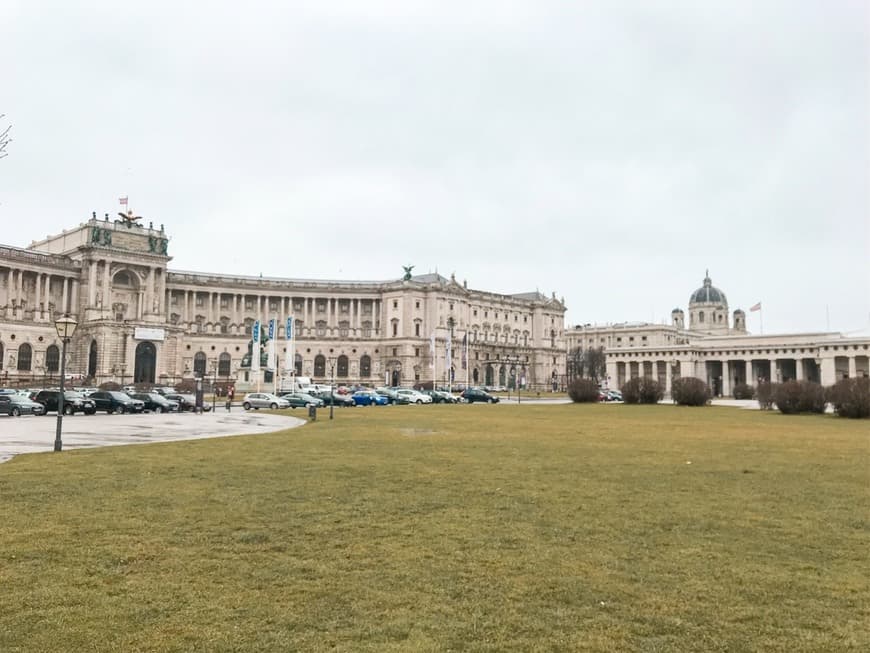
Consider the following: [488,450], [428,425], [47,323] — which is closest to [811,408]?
[428,425]

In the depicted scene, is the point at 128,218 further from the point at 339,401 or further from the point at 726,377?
the point at 726,377

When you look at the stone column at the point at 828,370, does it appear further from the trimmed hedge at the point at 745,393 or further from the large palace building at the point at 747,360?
the trimmed hedge at the point at 745,393

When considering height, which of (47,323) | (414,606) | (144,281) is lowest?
(414,606)

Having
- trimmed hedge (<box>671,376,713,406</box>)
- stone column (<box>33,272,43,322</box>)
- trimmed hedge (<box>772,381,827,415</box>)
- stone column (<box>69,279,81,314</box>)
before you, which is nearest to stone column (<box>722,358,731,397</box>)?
trimmed hedge (<box>671,376,713,406</box>)

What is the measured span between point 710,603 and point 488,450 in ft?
48.7

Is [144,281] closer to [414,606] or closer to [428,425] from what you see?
[428,425]

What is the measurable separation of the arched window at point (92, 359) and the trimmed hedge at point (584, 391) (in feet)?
227

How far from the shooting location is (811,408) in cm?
5131

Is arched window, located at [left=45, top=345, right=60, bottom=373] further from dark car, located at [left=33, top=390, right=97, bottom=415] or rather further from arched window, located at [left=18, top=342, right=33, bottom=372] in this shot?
dark car, located at [left=33, top=390, right=97, bottom=415]

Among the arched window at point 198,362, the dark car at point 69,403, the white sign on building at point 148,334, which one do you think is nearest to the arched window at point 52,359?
the white sign on building at point 148,334

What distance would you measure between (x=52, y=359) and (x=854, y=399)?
99.7 m

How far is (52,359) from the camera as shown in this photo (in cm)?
9950

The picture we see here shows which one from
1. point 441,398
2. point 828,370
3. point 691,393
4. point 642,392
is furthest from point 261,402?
point 828,370

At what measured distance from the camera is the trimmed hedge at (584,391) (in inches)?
2746
